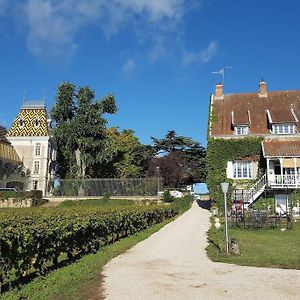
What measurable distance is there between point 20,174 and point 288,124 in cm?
4046

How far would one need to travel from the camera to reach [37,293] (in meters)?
8.45

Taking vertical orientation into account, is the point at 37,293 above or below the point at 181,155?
below

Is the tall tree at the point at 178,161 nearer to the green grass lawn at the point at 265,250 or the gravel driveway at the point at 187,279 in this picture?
the green grass lawn at the point at 265,250

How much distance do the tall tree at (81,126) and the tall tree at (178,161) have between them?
34.7ft

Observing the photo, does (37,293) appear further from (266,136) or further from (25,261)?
(266,136)

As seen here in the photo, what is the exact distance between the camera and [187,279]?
10.0 metres

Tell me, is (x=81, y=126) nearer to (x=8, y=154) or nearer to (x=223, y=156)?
(x=8, y=154)

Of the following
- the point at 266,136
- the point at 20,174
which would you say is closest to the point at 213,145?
the point at 266,136

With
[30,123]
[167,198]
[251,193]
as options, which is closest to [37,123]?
[30,123]

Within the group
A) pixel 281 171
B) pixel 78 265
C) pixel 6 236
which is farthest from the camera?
pixel 281 171

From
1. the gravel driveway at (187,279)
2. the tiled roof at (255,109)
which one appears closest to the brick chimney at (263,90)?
the tiled roof at (255,109)

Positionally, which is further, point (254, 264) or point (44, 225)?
point (254, 264)

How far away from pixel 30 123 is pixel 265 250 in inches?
2161

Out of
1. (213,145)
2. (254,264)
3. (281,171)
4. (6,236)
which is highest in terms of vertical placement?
(213,145)
